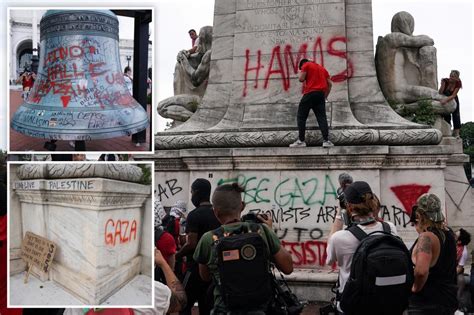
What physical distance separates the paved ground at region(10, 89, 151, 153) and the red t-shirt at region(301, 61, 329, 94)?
20.4ft

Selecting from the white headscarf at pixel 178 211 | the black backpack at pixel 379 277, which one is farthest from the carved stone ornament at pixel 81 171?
the white headscarf at pixel 178 211

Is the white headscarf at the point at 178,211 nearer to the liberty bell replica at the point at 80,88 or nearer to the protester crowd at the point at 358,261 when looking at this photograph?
the protester crowd at the point at 358,261

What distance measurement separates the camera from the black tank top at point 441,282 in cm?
481

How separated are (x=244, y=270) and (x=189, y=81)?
337 inches

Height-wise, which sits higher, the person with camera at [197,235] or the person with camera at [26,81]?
the person with camera at [26,81]

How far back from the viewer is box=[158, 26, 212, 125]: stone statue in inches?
467

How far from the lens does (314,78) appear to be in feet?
30.1

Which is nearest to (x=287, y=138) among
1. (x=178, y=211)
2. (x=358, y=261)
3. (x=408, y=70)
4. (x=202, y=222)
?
(x=178, y=211)

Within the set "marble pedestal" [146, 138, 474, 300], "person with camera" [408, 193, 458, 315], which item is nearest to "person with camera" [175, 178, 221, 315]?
"person with camera" [408, 193, 458, 315]

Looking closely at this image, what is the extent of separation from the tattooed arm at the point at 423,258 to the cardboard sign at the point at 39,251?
285cm

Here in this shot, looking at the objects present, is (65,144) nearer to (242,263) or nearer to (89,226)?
(89,226)

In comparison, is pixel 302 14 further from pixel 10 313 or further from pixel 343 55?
pixel 10 313

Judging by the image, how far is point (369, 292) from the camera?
4.29 metres

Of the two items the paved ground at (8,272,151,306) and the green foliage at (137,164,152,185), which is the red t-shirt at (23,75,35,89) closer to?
the green foliage at (137,164,152,185)
